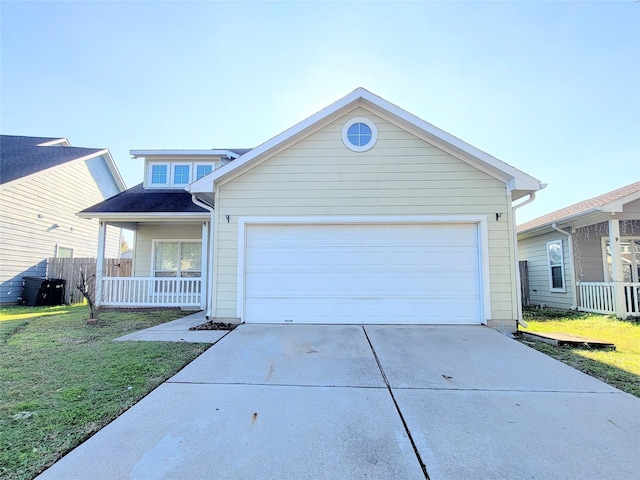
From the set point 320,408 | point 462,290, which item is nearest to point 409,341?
point 462,290

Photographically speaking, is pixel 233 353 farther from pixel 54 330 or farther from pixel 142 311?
pixel 142 311

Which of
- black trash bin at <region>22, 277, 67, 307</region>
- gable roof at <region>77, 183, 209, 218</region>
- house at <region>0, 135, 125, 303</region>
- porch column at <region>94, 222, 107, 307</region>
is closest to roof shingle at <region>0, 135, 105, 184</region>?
house at <region>0, 135, 125, 303</region>

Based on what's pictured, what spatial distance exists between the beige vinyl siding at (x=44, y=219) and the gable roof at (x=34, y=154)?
0.34m

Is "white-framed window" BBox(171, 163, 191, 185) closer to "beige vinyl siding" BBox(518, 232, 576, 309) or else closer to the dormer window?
the dormer window

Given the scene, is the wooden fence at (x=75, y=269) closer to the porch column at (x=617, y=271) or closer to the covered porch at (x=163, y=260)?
the covered porch at (x=163, y=260)

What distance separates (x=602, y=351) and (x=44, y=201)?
1811cm

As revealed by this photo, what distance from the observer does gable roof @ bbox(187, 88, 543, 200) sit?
663 cm

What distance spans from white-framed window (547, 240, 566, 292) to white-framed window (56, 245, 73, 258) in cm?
1972

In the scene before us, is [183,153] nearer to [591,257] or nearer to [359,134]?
[359,134]

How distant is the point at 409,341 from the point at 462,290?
205cm

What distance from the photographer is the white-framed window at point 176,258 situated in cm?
1103

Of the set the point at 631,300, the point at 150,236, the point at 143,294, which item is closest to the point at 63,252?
the point at 150,236

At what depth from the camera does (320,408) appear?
311cm

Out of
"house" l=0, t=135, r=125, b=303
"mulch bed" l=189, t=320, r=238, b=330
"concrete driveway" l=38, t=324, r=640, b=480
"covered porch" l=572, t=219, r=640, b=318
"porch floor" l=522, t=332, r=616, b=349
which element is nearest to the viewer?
"concrete driveway" l=38, t=324, r=640, b=480
